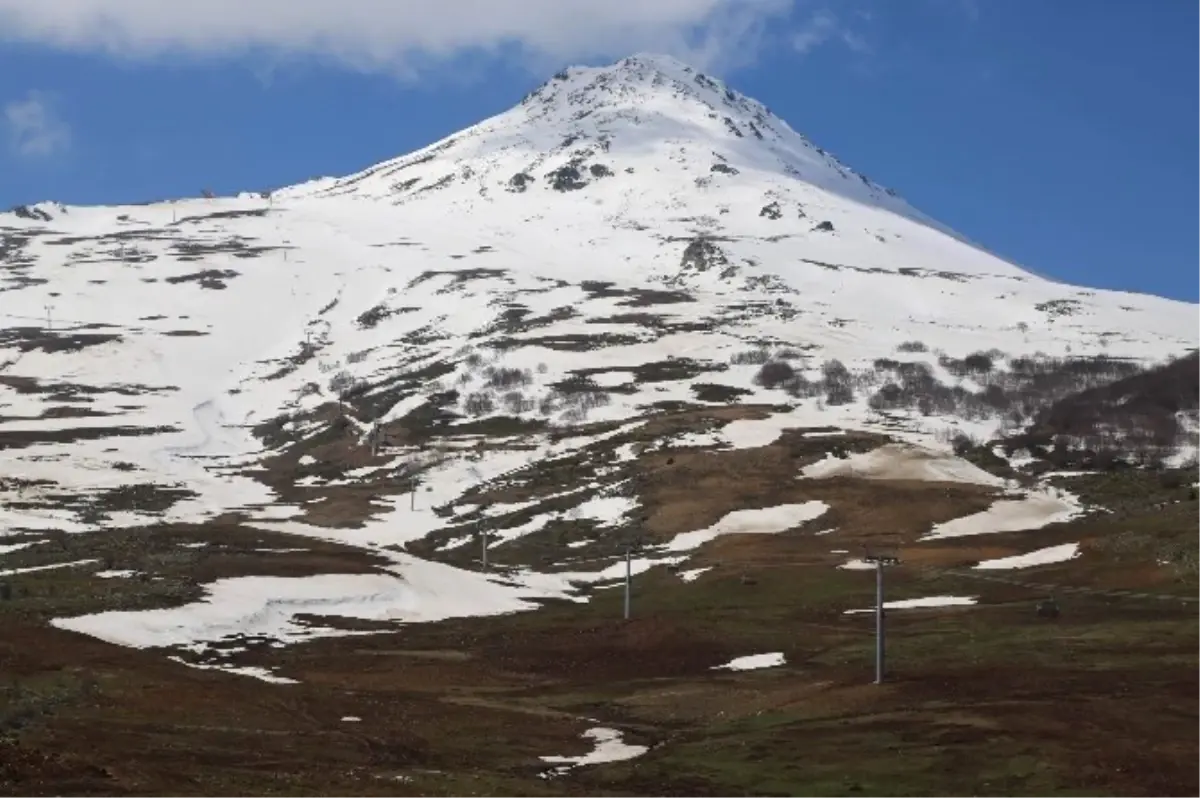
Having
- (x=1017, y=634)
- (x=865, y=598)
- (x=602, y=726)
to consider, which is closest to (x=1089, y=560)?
(x=865, y=598)

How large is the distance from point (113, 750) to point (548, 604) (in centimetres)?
7753

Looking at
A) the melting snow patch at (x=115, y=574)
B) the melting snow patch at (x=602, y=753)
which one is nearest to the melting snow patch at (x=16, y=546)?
the melting snow patch at (x=115, y=574)

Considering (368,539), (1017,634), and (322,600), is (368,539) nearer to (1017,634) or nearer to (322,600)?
(322,600)

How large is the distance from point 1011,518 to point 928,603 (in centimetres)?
4581

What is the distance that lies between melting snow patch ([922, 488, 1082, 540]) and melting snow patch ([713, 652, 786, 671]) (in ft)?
192

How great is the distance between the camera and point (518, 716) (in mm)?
69312

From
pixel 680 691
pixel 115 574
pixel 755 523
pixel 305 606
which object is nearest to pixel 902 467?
pixel 755 523

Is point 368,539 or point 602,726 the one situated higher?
point 368,539

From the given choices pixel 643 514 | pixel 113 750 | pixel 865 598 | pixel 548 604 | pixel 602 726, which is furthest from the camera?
pixel 643 514

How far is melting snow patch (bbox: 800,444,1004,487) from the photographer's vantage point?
176125mm

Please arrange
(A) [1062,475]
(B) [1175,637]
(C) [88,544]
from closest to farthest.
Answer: (B) [1175,637] < (C) [88,544] < (A) [1062,475]

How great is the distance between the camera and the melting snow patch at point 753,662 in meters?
85.9

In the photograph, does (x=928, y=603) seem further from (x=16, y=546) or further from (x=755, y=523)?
(x=16, y=546)

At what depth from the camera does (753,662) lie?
87250 mm
